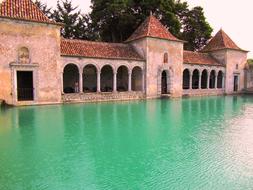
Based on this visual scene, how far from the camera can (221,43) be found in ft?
106

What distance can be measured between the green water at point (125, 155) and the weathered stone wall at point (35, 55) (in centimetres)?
679

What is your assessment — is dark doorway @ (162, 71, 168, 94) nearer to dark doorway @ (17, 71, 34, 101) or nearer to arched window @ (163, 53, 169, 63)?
arched window @ (163, 53, 169, 63)

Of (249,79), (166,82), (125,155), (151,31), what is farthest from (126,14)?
(125,155)

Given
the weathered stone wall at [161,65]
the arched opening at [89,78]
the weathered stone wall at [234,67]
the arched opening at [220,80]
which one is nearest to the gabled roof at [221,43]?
the weathered stone wall at [234,67]

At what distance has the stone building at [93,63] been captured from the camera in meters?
17.3

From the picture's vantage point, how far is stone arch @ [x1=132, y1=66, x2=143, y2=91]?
24.6 meters

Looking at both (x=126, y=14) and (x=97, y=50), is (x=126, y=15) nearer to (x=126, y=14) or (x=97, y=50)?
(x=126, y=14)

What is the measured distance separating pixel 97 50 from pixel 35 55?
5.81 meters

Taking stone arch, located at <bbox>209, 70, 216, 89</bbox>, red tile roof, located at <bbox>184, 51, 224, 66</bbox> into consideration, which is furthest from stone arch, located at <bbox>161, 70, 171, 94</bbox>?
stone arch, located at <bbox>209, 70, 216, 89</bbox>

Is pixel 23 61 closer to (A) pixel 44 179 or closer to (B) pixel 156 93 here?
(B) pixel 156 93

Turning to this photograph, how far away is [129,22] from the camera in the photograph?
31203mm


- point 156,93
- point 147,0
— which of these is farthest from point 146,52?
point 147,0

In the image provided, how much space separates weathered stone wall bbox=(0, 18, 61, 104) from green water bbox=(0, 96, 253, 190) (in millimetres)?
6788

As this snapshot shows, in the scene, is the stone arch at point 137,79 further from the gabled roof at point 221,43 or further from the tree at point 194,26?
the tree at point 194,26
